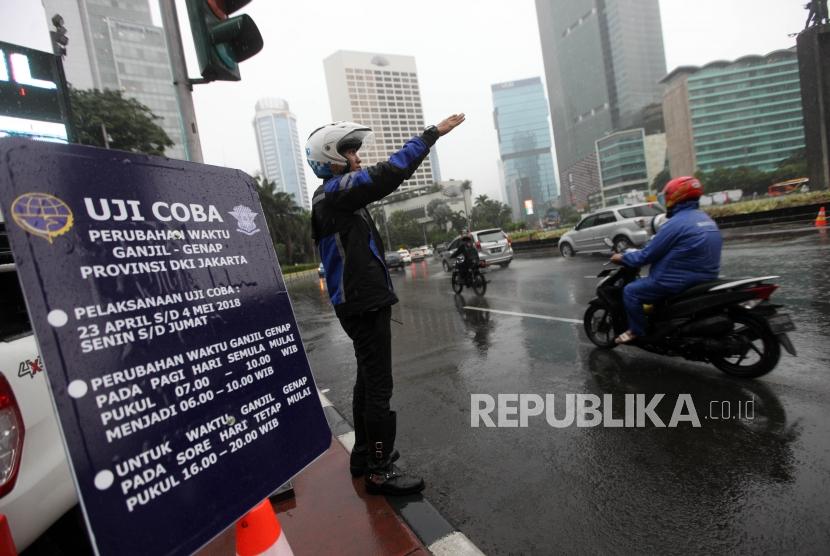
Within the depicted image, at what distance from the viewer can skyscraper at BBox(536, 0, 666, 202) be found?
13600 centimetres

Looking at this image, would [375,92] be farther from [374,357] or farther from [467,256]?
[374,357]

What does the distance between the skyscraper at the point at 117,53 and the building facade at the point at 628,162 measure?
102484 mm

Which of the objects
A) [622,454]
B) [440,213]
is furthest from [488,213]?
[622,454]

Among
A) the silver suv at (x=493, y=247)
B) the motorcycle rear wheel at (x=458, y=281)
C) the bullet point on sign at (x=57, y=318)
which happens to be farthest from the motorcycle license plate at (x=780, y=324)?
the silver suv at (x=493, y=247)

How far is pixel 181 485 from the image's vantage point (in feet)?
4.02

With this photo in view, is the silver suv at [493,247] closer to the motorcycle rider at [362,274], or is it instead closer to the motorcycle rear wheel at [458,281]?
the motorcycle rear wheel at [458,281]

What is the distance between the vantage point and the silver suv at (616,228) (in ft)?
44.8

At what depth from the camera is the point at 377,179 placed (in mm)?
2246

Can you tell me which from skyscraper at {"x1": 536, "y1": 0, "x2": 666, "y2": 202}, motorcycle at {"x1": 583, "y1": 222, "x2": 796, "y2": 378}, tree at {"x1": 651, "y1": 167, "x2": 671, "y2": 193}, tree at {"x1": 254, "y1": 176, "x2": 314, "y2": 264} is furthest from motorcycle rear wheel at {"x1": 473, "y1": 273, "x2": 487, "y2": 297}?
skyscraper at {"x1": 536, "y1": 0, "x2": 666, "y2": 202}

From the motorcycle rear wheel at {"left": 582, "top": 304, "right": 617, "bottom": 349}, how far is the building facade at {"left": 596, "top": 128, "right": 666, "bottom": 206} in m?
119

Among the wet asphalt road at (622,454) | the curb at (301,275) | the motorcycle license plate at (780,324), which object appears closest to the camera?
the wet asphalt road at (622,454)

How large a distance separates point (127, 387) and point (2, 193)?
55 centimetres

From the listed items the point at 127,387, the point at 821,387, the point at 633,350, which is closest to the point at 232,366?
the point at 127,387

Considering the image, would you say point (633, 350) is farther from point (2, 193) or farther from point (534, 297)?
point (2, 193)
